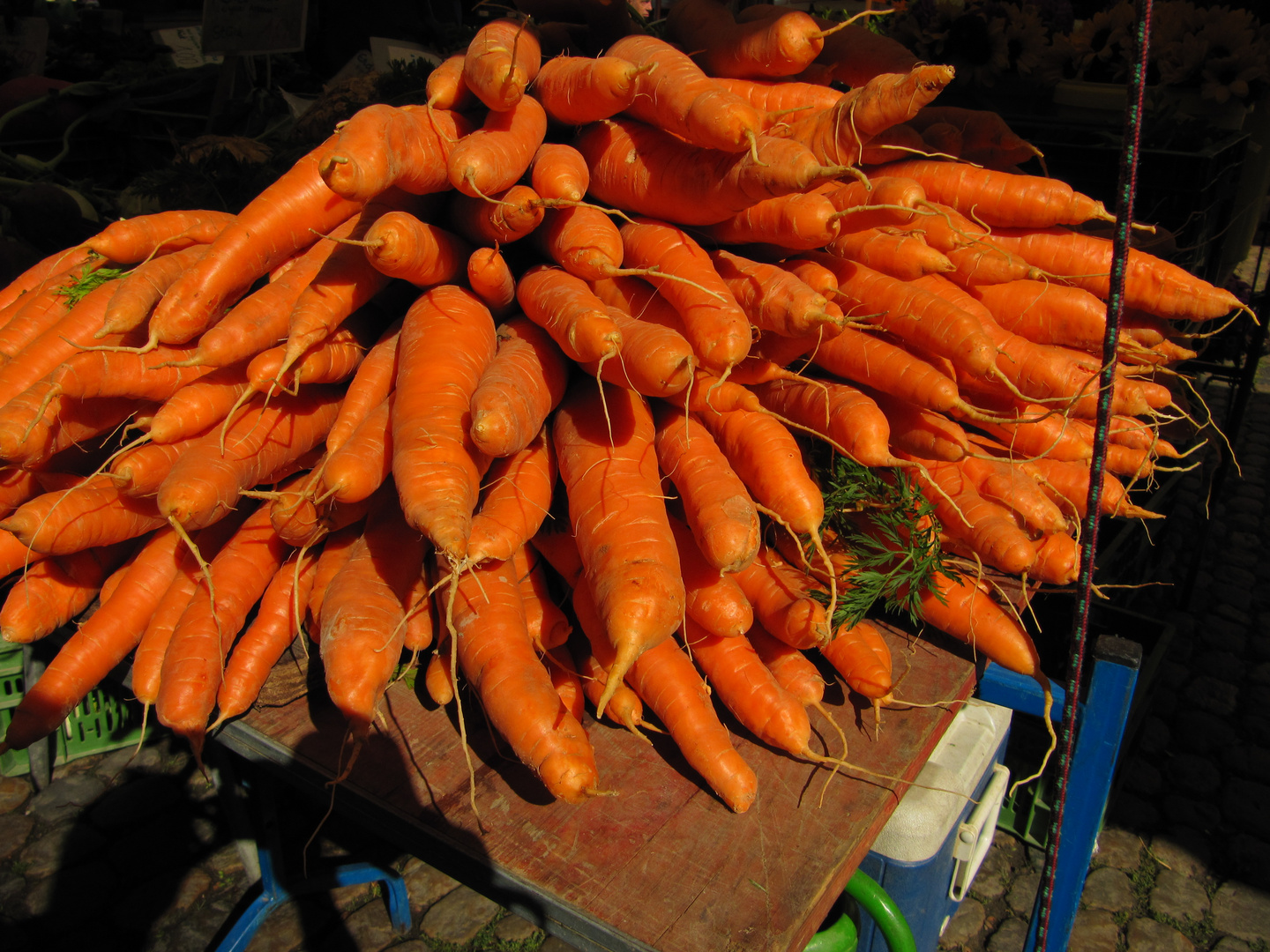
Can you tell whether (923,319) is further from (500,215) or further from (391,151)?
(391,151)

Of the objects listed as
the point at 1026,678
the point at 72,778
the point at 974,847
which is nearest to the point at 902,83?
the point at 1026,678

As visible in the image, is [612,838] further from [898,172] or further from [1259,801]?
[1259,801]

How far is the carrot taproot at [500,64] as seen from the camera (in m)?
1.59

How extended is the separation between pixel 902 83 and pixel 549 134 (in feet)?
2.95

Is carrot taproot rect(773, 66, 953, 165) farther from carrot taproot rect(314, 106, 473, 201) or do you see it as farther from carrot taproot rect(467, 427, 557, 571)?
carrot taproot rect(467, 427, 557, 571)

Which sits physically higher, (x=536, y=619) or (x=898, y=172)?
(x=898, y=172)

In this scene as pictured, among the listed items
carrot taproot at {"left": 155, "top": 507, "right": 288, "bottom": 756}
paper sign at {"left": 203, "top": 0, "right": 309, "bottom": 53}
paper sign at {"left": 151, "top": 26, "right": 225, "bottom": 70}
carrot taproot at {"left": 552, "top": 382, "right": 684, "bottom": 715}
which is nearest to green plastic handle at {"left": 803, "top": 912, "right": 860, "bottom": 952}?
carrot taproot at {"left": 552, "top": 382, "right": 684, "bottom": 715}

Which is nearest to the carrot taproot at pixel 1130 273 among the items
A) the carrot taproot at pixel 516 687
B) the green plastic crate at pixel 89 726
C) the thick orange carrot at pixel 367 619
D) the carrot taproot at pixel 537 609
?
the carrot taproot at pixel 537 609

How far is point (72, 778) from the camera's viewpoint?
3070mm

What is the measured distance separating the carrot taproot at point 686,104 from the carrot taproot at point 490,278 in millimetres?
477

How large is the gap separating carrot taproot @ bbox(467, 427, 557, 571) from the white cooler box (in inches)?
35.7

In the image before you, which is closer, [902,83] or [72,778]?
[902,83]

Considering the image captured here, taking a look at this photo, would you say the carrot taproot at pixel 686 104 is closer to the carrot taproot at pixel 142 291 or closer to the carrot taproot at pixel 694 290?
the carrot taproot at pixel 694 290

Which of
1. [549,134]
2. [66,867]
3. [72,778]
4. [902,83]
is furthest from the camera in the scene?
[72,778]
